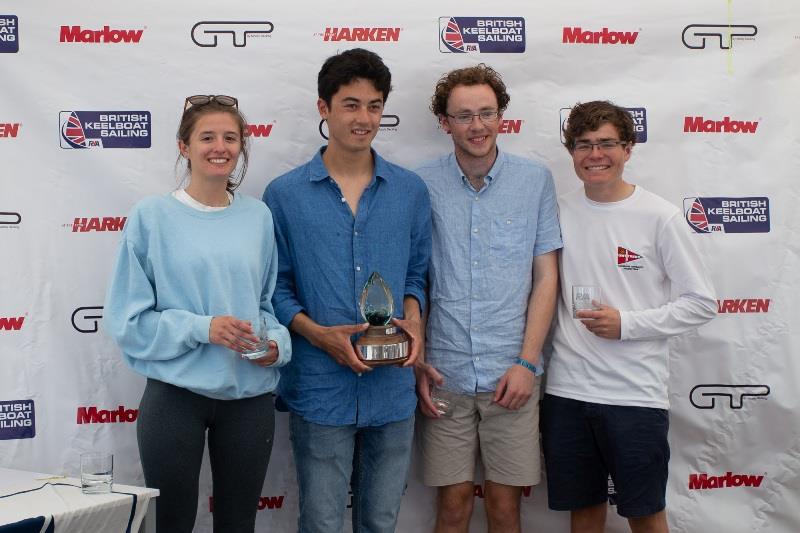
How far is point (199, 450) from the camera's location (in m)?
2.65

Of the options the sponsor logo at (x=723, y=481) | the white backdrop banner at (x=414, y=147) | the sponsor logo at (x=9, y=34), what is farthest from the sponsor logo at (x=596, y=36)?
the sponsor logo at (x=9, y=34)

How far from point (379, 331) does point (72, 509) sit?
1013 millimetres

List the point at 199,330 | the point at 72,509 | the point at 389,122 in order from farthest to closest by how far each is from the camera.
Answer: the point at 389,122 → the point at 199,330 → the point at 72,509

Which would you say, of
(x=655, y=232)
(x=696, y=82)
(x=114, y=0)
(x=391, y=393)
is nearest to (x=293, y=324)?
(x=391, y=393)

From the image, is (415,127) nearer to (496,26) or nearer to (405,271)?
(496,26)

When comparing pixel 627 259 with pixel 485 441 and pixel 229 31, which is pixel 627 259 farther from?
pixel 229 31

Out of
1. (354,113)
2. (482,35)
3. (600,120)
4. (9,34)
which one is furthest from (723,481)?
(9,34)

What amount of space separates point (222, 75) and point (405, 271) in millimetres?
1142

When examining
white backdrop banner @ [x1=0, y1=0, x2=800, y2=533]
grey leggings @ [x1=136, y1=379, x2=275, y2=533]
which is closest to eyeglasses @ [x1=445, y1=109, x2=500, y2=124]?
white backdrop banner @ [x1=0, y1=0, x2=800, y2=533]

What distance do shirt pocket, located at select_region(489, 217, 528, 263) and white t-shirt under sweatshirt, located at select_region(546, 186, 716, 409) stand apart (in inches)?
6.4

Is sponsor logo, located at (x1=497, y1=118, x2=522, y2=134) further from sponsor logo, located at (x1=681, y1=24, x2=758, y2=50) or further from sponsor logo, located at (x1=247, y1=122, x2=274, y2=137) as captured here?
sponsor logo, located at (x1=247, y1=122, x2=274, y2=137)

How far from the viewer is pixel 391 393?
112 inches

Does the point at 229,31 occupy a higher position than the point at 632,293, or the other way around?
the point at 229,31

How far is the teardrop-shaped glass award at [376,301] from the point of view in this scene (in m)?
2.74
